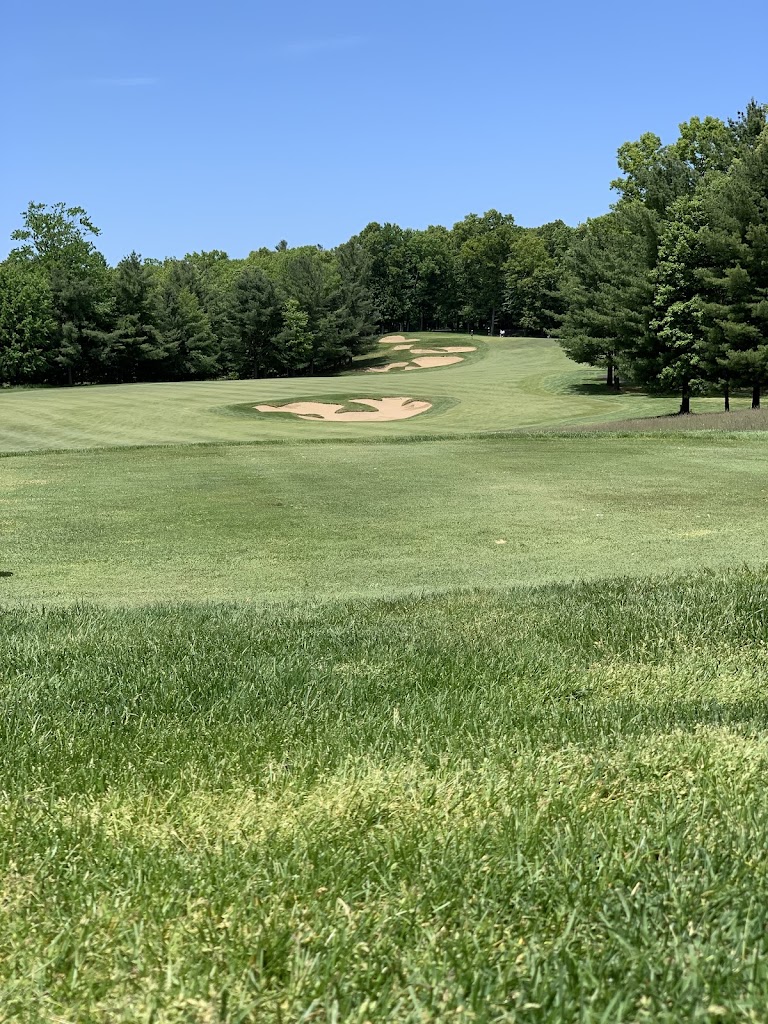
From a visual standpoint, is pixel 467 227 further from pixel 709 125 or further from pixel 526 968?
pixel 526 968

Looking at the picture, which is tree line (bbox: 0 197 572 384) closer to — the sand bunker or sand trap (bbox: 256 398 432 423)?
the sand bunker

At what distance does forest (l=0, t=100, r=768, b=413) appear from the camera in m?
36.8

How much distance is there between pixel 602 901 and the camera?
83.1 inches

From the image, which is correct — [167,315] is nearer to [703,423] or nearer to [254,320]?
[254,320]

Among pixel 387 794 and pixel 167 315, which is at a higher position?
pixel 167 315

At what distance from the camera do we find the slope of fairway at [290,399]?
109 ft

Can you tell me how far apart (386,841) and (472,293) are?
116341 millimetres

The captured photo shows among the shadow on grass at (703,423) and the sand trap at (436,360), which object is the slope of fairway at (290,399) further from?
the sand trap at (436,360)

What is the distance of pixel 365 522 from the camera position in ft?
41.3

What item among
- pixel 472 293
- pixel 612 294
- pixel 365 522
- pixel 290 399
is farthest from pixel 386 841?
pixel 472 293

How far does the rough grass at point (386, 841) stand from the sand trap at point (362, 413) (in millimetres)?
36905

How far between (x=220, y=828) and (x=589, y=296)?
176 feet

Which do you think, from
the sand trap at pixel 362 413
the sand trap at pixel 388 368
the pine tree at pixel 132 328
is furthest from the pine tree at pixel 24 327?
the sand trap at pixel 362 413

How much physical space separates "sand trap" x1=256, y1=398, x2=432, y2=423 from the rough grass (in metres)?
36.9
